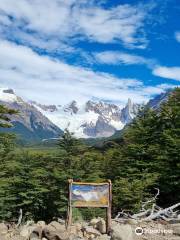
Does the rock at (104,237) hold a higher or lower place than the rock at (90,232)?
lower

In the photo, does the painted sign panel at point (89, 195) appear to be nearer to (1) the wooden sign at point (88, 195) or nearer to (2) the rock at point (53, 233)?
(1) the wooden sign at point (88, 195)

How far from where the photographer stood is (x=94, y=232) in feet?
57.3

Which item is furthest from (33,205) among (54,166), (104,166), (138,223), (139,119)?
(138,223)

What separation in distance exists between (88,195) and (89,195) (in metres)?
0.05

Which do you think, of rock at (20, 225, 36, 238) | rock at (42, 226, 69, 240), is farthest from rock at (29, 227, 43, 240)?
rock at (20, 225, 36, 238)

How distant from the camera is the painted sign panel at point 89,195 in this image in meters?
18.4

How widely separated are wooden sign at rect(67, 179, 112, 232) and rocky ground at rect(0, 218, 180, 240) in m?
0.86

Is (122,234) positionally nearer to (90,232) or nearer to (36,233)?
(90,232)

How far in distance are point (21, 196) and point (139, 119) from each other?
51.1 feet

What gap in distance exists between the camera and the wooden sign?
18.4 m

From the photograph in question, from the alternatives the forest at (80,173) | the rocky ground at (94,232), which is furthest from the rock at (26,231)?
the forest at (80,173)

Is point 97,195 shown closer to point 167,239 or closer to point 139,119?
point 167,239

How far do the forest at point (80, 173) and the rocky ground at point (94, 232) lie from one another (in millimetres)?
12604

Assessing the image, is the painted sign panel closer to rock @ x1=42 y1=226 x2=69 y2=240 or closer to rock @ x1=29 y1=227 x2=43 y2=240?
rock @ x1=42 y1=226 x2=69 y2=240
